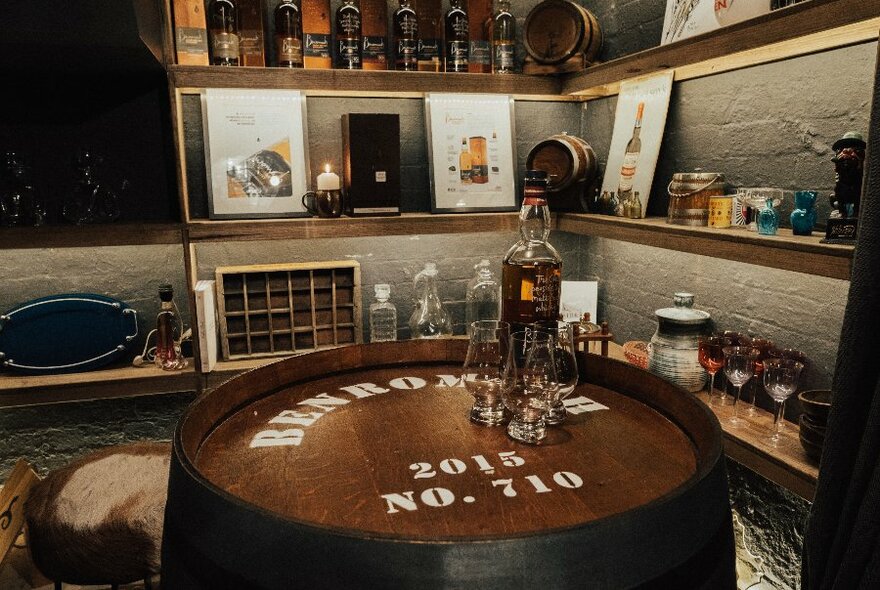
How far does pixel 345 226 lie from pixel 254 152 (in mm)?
519

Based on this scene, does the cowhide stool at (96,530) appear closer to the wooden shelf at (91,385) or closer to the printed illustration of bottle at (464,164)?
the wooden shelf at (91,385)

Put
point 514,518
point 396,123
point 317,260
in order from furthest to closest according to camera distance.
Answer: point 317,260, point 396,123, point 514,518

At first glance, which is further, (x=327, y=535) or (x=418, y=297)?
(x=418, y=297)

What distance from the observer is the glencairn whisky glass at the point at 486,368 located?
1.31 meters

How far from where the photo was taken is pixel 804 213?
1.76m

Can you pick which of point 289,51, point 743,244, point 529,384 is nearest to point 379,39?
point 289,51

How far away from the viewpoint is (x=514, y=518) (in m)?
0.93

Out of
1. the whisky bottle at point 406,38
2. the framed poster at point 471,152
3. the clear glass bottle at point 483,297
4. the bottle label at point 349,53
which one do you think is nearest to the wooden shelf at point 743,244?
the framed poster at point 471,152

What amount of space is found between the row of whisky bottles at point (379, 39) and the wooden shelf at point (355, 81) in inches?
4.0

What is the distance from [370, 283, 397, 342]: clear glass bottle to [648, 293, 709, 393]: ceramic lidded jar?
120cm

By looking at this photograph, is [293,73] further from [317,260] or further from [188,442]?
[188,442]

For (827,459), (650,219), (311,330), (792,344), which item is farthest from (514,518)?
(311,330)

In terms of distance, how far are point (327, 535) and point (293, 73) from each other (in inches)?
81.1

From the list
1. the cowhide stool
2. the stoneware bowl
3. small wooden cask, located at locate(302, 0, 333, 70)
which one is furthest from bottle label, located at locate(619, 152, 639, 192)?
the cowhide stool
